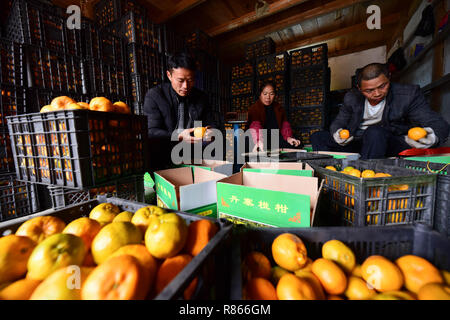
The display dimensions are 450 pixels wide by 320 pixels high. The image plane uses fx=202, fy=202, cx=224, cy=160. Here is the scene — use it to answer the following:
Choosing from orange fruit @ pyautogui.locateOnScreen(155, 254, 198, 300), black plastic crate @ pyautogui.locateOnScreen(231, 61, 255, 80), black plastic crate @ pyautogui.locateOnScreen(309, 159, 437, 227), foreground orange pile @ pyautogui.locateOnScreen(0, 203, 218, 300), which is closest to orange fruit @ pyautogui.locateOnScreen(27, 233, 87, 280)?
foreground orange pile @ pyautogui.locateOnScreen(0, 203, 218, 300)

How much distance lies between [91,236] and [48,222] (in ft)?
0.71

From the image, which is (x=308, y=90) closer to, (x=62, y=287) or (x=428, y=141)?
(x=428, y=141)

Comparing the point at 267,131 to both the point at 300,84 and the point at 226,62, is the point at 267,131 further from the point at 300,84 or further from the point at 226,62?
the point at 226,62

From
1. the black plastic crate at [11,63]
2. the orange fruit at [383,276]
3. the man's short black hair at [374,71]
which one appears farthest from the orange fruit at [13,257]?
the man's short black hair at [374,71]

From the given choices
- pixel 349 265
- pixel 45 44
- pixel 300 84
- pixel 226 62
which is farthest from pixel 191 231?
pixel 226 62

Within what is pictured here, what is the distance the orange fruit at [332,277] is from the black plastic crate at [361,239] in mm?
115

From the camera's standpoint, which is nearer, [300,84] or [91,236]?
[91,236]

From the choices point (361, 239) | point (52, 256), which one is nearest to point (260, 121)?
point (361, 239)

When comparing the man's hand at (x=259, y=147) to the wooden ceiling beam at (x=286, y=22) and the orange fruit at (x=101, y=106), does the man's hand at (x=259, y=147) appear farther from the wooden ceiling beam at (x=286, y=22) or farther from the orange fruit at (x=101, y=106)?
the wooden ceiling beam at (x=286, y=22)

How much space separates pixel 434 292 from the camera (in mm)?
486

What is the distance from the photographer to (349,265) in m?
0.66

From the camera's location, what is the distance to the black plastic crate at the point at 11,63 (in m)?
1.90

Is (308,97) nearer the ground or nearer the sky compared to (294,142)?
nearer the sky

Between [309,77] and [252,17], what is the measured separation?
5.63 ft
